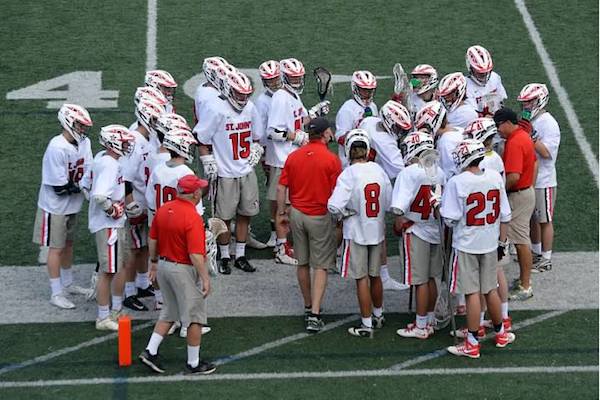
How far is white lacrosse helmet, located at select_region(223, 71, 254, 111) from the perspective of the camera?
12.6 meters

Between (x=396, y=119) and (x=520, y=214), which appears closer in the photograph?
(x=396, y=119)

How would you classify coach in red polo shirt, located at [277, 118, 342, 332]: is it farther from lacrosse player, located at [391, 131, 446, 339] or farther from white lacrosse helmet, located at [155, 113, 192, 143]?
white lacrosse helmet, located at [155, 113, 192, 143]

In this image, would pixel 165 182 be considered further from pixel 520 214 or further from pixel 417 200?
pixel 520 214

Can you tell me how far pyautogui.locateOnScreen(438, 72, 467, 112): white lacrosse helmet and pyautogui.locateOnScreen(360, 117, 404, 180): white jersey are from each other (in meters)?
0.65

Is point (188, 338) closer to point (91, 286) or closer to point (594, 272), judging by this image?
point (91, 286)

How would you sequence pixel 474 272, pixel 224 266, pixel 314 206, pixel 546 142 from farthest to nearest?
pixel 224 266 < pixel 546 142 < pixel 314 206 < pixel 474 272

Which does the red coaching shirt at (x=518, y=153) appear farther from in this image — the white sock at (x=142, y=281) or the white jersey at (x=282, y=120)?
the white sock at (x=142, y=281)

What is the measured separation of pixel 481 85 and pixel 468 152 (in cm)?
302

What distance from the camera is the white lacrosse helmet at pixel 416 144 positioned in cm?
1124

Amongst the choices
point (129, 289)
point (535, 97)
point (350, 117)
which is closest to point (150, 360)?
point (129, 289)

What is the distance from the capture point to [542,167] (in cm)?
1279

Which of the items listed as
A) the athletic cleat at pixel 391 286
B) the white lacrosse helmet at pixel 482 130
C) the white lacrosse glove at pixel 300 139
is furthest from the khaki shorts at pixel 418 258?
the white lacrosse glove at pixel 300 139

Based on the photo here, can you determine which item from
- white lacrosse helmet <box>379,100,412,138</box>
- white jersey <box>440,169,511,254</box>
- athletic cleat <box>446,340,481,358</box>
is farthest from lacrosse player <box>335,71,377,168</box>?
athletic cleat <box>446,340,481,358</box>

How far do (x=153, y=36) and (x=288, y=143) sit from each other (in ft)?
16.5
